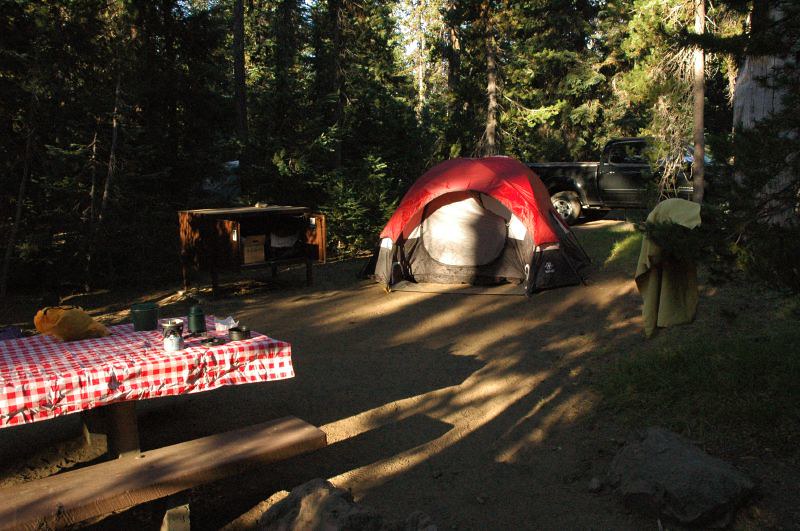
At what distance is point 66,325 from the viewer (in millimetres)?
4656

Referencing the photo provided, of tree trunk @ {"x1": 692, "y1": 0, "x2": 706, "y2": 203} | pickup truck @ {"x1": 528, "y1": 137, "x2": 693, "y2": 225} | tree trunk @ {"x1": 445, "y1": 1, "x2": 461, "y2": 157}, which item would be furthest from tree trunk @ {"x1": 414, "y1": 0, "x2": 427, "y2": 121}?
tree trunk @ {"x1": 692, "y1": 0, "x2": 706, "y2": 203}

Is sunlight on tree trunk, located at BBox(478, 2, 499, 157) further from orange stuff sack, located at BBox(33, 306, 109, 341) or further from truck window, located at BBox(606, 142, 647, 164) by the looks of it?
orange stuff sack, located at BBox(33, 306, 109, 341)

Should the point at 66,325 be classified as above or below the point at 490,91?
below

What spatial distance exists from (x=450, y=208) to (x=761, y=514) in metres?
7.73

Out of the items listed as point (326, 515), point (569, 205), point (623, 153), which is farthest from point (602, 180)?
point (326, 515)

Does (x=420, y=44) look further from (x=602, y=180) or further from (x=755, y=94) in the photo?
(x=755, y=94)

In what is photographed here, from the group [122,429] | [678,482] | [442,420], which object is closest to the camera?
[678,482]

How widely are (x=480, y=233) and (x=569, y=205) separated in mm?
5852

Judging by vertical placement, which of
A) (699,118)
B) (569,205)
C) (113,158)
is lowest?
(569,205)

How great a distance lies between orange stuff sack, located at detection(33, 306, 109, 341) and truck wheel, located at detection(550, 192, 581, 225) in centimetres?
1279

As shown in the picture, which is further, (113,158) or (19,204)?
(113,158)

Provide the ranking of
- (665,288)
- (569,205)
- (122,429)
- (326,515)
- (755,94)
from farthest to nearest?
(569,205) → (755,94) → (665,288) → (122,429) → (326,515)

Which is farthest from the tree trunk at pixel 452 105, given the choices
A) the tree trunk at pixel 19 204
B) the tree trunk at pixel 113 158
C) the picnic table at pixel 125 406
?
the picnic table at pixel 125 406

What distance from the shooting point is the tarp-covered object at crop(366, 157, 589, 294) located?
1012cm
